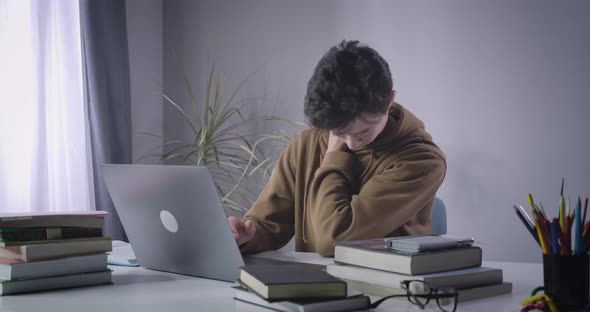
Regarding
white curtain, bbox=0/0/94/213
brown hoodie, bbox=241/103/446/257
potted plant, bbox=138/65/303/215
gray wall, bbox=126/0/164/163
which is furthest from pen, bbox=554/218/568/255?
gray wall, bbox=126/0/164/163

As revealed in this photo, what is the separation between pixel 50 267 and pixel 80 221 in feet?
0.39

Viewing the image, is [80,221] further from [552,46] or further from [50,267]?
[552,46]

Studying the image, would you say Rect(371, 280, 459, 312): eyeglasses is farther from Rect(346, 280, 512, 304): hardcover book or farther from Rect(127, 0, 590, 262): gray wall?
Rect(127, 0, 590, 262): gray wall

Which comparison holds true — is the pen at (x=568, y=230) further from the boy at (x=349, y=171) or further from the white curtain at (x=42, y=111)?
the white curtain at (x=42, y=111)

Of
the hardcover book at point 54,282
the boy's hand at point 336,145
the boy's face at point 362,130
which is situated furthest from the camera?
the boy's hand at point 336,145

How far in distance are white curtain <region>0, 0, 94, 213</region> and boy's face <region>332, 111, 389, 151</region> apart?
6.07 feet

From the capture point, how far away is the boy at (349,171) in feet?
5.47

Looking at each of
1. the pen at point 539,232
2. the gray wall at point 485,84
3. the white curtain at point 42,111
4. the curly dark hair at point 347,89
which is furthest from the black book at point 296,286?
→ the white curtain at point 42,111

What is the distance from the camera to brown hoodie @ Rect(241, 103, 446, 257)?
67.0 inches

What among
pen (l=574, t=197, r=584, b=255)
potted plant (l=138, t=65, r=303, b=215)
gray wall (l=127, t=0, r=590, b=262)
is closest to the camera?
pen (l=574, t=197, r=584, b=255)

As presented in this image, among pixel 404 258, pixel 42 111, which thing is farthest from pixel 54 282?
pixel 42 111

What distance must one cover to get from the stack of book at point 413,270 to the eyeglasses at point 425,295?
0.04 feet

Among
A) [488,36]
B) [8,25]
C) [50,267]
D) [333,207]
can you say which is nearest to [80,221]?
[50,267]

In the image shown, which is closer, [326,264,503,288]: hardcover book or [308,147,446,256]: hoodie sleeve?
[326,264,503,288]: hardcover book
